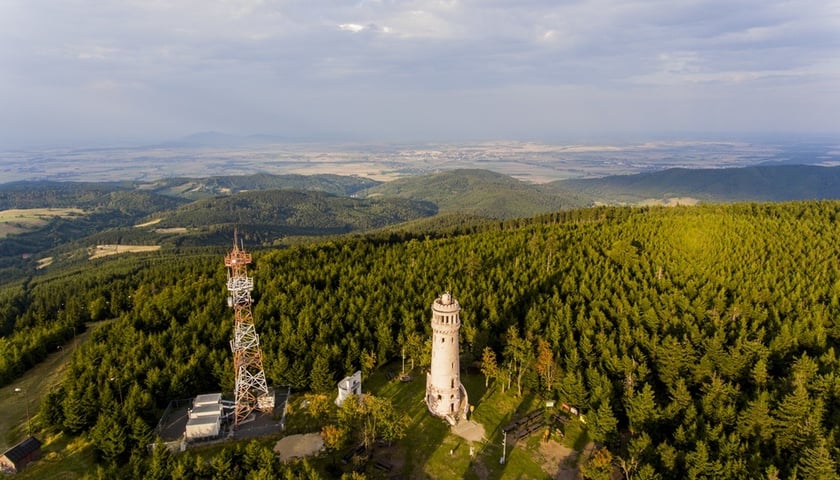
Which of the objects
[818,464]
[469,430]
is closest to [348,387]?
[469,430]

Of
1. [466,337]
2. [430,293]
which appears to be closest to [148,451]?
[466,337]

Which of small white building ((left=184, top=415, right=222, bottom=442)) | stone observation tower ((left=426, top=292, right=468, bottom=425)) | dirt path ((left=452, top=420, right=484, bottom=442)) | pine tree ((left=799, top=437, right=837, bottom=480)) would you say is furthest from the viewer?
dirt path ((left=452, top=420, right=484, bottom=442))

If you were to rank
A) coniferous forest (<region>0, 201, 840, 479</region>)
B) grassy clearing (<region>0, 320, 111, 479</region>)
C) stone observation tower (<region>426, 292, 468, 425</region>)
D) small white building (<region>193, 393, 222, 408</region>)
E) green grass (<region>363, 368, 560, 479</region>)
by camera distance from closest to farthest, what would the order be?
coniferous forest (<region>0, 201, 840, 479</region>) → green grass (<region>363, 368, 560, 479</region>) → grassy clearing (<region>0, 320, 111, 479</region>) → stone observation tower (<region>426, 292, 468, 425</region>) → small white building (<region>193, 393, 222, 408</region>)

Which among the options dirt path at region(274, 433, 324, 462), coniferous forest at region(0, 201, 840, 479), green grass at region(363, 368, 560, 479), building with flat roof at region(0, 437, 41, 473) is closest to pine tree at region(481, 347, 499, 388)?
coniferous forest at region(0, 201, 840, 479)

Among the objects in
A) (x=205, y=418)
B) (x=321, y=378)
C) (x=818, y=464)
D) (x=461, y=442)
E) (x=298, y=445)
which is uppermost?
(x=818, y=464)

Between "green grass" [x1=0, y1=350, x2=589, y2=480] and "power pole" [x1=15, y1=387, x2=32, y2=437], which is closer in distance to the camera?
"green grass" [x1=0, y1=350, x2=589, y2=480]

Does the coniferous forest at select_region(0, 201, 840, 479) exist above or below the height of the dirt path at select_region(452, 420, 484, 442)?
above

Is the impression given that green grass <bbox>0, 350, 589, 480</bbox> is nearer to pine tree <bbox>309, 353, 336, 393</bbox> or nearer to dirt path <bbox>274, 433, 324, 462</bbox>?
dirt path <bbox>274, 433, 324, 462</bbox>

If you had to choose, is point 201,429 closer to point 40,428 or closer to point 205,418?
point 205,418
